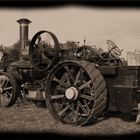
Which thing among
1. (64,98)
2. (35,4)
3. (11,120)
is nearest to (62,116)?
(64,98)

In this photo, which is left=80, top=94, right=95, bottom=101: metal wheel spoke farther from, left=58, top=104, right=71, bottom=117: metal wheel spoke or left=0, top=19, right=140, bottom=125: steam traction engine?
left=58, top=104, right=71, bottom=117: metal wheel spoke

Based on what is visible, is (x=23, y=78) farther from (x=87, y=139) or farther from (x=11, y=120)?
(x=87, y=139)

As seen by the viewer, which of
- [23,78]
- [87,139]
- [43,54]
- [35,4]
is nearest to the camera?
[35,4]

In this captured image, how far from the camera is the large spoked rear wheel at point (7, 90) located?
809 centimetres

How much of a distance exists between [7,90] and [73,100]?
3196 mm

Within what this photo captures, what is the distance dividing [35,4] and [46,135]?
2.30 meters

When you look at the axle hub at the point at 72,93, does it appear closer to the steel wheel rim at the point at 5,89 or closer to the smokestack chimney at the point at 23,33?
the steel wheel rim at the point at 5,89

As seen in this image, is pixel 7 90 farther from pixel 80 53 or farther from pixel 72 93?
pixel 72 93

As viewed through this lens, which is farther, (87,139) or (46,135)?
(46,135)

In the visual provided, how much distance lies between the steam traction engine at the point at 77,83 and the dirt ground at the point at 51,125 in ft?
0.83

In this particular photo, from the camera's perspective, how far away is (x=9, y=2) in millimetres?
3697

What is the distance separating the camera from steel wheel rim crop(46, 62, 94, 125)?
6.00 meters

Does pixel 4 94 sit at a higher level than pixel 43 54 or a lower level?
lower

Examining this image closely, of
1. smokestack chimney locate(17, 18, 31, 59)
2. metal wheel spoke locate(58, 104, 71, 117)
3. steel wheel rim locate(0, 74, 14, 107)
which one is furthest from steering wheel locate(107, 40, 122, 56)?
smokestack chimney locate(17, 18, 31, 59)
